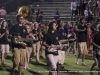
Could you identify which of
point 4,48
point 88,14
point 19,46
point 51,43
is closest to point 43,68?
point 4,48

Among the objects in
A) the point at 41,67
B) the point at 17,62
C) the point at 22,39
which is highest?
the point at 22,39

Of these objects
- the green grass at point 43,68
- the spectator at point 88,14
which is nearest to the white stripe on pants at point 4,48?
the green grass at point 43,68

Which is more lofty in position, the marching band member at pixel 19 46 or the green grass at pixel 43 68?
the marching band member at pixel 19 46

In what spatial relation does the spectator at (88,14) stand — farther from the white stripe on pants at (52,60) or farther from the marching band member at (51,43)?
the white stripe on pants at (52,60)

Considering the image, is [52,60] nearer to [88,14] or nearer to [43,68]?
[43,68]

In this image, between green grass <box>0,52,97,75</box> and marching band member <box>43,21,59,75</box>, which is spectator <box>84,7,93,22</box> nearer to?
green grass <box>0,52,97,75</box>

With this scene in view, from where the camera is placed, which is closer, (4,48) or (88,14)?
(4,48)

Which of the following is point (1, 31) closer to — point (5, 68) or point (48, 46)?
point (5, 68)

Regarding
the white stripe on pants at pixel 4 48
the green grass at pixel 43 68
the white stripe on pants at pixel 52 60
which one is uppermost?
the white stripe on pants at pixel 52 60

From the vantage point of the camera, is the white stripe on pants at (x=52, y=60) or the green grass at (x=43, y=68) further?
the green grass at (x=43, y=68)

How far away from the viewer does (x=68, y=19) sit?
27.1 m

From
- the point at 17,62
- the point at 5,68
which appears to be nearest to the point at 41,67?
the point at 5,68

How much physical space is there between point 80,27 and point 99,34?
439 cm

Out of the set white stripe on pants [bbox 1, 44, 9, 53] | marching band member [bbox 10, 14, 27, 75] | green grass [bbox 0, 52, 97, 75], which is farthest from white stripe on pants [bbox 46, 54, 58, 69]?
white stripe on pants [bbox 1, 44, 9, 53]
